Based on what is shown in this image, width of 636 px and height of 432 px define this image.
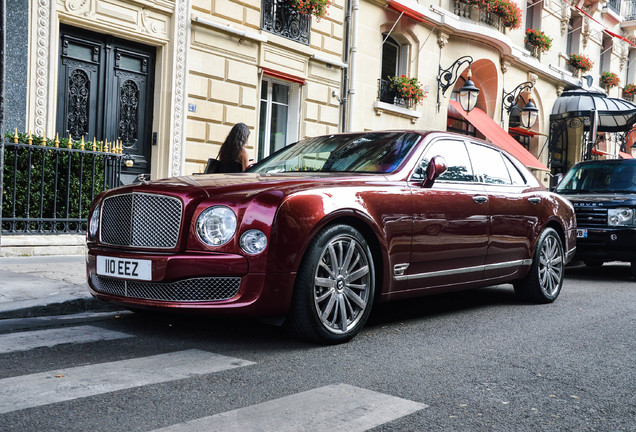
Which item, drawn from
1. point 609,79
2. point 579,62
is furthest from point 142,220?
point 609,79

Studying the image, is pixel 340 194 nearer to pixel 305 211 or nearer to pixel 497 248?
pixel 305 211

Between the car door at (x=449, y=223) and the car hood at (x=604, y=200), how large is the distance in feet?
15.3

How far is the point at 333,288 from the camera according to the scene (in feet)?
15.3

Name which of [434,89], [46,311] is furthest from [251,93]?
[46,311]

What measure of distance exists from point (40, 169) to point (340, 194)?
17.2ft

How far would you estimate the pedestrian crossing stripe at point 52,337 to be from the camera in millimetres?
4383

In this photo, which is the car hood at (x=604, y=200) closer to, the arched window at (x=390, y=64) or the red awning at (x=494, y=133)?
the arched window at (x=390, y=64)

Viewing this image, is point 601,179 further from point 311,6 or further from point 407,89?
point 407,89

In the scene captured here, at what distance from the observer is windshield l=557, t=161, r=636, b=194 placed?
10961 millimetres

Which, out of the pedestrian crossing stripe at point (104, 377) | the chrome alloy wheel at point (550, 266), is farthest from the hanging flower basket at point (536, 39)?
Answer: the pedestrian crossing stripe at point (104, 377)

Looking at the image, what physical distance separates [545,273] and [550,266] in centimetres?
13

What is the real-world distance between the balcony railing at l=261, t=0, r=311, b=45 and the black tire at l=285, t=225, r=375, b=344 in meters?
9.90

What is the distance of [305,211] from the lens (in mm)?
4449

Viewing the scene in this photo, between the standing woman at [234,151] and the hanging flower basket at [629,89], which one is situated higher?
the hanging flower basket at [629,89]
